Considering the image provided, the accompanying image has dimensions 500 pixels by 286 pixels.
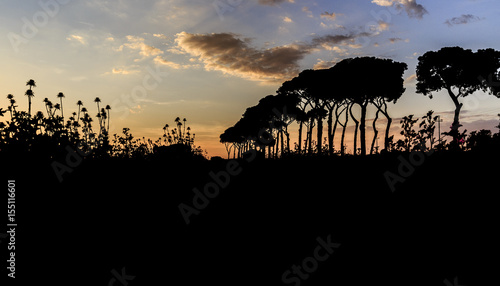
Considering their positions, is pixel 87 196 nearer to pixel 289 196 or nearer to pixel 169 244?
pixel 169 244

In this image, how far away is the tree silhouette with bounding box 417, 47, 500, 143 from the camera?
34.9 metres

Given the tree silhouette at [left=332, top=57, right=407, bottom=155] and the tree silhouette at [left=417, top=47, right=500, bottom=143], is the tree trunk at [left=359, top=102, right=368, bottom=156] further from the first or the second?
the tree silhouette at [left=417, top=47, right=500, bottom=143]

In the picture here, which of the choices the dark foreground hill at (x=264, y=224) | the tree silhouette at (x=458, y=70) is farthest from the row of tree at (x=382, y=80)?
the dark foreground hill at (x=264, y=224)

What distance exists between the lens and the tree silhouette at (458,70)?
115 feet

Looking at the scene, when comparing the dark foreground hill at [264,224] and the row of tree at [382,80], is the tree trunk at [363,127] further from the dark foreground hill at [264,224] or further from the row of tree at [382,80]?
the dark foreground hill at [264,224]

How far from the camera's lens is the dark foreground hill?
5801mm

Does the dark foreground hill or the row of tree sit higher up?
the row of tree

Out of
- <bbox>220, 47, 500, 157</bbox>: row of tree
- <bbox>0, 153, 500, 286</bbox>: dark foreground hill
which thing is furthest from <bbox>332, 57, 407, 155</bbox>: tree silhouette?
<bbox>0, 153, 500, 286</bbox>: dark foreground hill

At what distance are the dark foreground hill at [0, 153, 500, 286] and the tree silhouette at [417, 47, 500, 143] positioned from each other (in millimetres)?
31622

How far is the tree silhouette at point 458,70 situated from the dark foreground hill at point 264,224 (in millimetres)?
31622

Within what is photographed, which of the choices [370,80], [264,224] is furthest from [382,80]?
[264,224]

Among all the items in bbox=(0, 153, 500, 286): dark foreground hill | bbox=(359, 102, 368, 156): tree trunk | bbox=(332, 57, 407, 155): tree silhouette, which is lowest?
bbox=(0, 153, 500, 286): dark foreground hill

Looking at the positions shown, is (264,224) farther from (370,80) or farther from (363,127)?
(370,80)

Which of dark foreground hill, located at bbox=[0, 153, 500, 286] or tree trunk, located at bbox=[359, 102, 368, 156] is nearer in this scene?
dark foreground hill, located at bbox=[0, 153, 500, 286]
